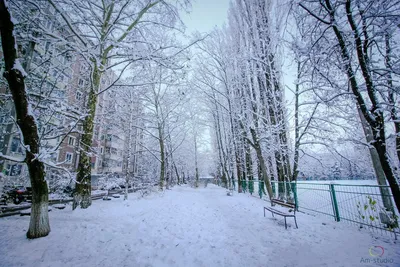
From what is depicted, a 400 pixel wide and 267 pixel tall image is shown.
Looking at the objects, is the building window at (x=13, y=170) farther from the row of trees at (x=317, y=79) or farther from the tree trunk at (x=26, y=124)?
the row of trees at (x=317, y=79)

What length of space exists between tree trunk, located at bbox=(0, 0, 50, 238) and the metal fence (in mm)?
8058

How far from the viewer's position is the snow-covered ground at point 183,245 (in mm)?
3170

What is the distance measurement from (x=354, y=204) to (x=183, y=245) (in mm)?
8054

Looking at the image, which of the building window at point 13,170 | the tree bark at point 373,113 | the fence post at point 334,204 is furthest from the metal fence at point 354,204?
the building window at point 13,170

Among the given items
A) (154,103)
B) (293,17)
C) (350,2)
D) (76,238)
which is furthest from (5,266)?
(154,103)

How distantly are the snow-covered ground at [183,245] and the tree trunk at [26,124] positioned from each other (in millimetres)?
426

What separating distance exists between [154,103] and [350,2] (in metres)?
14.7

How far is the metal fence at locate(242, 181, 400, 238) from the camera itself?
15.8ft

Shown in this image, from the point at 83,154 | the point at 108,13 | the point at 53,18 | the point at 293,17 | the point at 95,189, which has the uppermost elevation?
the point at 108,13

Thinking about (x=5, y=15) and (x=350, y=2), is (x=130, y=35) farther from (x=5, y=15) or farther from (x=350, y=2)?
(x=350, y=2)

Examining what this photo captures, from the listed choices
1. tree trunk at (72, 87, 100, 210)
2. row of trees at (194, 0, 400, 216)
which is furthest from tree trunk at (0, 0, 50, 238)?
row of trees at (194, 0, 400, 216)

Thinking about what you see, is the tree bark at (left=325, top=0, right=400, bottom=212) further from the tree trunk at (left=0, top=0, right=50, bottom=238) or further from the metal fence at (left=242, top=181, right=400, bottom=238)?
the tree trunk at (left=0, top=0, right=50, bottom=238)

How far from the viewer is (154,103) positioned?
15.9 m

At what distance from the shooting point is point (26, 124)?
12.3ft
